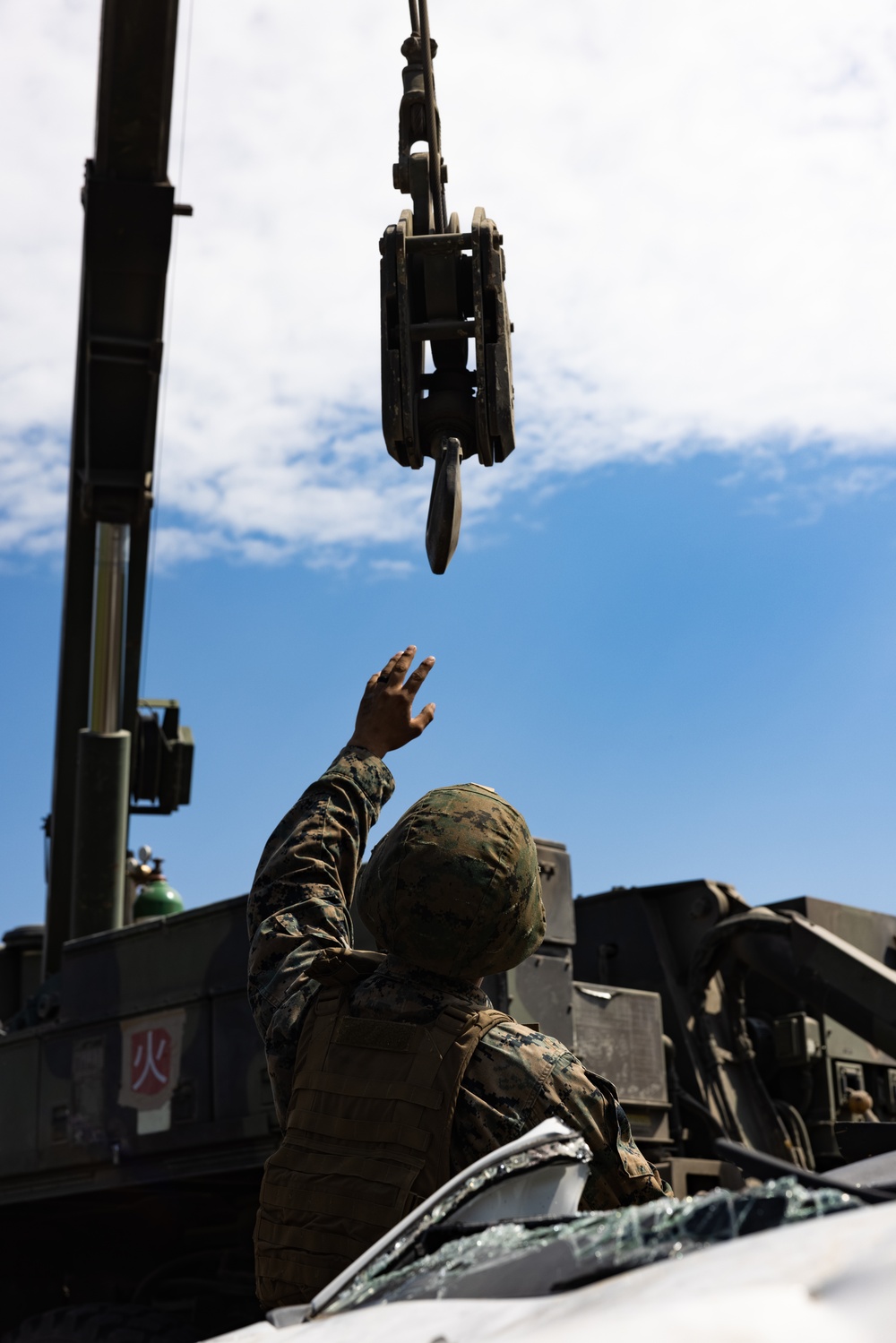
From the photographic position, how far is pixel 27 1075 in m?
5.98

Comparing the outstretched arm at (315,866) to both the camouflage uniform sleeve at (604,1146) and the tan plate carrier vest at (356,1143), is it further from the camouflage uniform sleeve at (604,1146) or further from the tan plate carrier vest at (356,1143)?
the camouflage uniform sleeve at (604,1146)

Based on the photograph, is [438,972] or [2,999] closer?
[438,972]

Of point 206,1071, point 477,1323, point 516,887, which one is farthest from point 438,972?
point 206,1071

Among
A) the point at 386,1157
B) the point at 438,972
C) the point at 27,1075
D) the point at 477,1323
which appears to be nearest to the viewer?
the point at 477,1323

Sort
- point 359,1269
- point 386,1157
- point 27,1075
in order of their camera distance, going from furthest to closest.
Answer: point 27,1075, point 386,1157, point 359,1269

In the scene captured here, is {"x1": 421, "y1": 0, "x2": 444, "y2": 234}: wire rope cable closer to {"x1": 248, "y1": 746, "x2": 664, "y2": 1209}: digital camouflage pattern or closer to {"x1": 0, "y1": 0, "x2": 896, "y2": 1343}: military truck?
{"x1": 248, "y1": 746, "x2": 664, "y2": 1209}: digital camouflage pattern

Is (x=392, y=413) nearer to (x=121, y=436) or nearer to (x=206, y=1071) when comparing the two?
(x=206, y=1071)

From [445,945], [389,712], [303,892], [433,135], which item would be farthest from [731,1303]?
[433,135]

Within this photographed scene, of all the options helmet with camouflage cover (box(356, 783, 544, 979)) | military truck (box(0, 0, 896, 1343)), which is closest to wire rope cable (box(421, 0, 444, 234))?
helmet with camouflage cover (box(356, 783, 544, 979))

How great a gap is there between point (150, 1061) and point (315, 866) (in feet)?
10.6

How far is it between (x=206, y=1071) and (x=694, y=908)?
2428 mm

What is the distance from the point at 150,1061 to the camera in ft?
18.1

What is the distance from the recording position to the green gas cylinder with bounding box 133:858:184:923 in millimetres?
7957

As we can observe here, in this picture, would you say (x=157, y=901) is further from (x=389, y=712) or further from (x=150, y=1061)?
(x=389, y=712)
